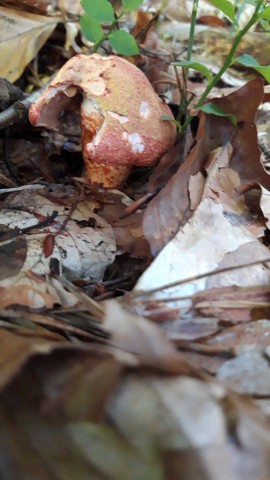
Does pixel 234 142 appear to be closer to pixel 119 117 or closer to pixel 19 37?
pixel 119 117

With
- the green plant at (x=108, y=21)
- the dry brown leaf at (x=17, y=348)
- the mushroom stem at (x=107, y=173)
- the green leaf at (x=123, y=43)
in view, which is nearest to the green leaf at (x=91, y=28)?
the green plant at (x=108, y=21)

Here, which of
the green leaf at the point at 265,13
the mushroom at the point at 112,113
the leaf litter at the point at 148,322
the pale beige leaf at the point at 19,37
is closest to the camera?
the leaf litter at the point at 148,322

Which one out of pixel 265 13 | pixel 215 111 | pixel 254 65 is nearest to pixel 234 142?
pixel 215 111

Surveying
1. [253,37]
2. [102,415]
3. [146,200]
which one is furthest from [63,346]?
[253,37]

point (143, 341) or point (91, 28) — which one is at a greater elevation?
point (91, 28)

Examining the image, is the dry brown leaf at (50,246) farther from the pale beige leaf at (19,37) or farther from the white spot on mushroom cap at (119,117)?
the pale beige leaf at (19,37)

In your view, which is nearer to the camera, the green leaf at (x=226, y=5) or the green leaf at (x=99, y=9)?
the green leaf at (x=226, y=5)

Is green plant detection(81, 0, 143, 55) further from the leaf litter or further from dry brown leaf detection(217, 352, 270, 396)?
dry brown leaf detection(217, 352, 270, 396)
